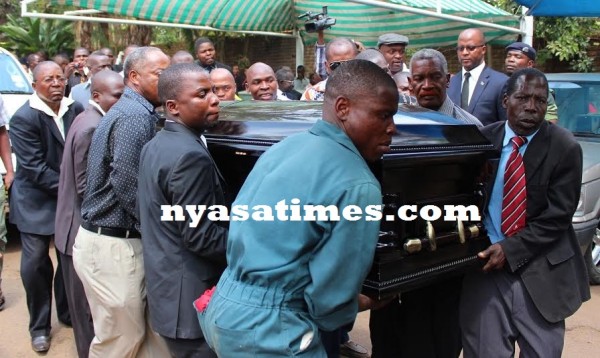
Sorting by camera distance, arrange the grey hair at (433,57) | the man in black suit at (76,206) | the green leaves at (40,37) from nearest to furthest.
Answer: the grey hair at (433,57) → the man in black suit at (76,206) → the green leaves at (40,37)

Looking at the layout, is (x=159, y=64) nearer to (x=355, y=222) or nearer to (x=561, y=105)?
(x=355, y=222)

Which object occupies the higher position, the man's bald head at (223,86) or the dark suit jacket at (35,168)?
the man's bald head at (223,86)

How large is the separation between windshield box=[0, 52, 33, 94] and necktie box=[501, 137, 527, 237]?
600 cm

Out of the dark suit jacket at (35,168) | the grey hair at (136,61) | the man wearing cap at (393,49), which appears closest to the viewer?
the grey hair at (136,61)

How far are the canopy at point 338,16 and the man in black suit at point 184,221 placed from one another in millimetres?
4294

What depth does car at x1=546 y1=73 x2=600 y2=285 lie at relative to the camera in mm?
4980

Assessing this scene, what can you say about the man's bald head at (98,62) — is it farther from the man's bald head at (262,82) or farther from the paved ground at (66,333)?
the paved ground at (66,333)

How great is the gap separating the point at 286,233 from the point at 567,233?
4.80ft

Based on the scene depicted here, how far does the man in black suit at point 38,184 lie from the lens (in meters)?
4.05

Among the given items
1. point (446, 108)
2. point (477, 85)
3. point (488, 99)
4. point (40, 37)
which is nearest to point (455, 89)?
point (477, 85)

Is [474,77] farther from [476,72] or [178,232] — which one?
[178,232]

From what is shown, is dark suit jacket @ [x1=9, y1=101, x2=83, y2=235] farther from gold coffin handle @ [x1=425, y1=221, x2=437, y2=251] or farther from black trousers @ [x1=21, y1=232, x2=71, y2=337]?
gold coffin handle @ [x1=425, y1=221, x2=437, y2=251]

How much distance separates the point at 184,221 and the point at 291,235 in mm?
706

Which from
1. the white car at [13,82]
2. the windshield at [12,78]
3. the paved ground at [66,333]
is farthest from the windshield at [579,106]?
the windshield at [12,78]
